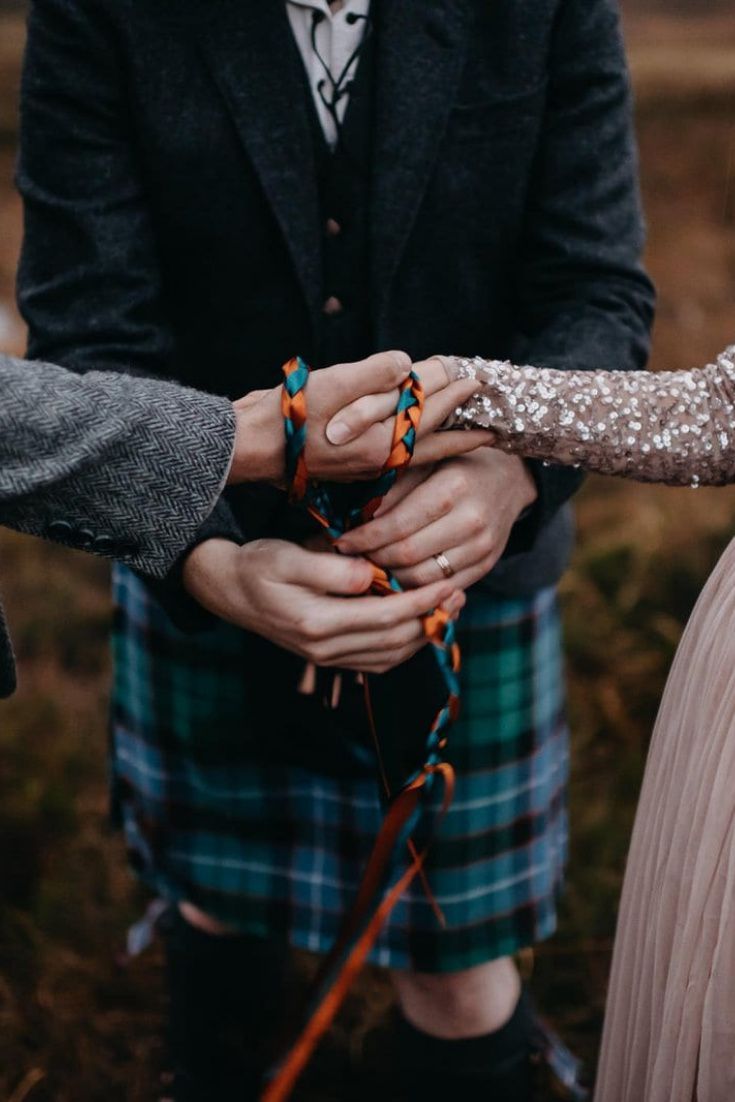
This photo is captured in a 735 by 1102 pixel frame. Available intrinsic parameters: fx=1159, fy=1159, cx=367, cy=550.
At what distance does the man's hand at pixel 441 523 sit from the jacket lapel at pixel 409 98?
0.90 feet

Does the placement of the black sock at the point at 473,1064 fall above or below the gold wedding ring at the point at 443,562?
below

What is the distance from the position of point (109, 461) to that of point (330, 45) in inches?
21.9

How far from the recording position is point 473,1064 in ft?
5.09

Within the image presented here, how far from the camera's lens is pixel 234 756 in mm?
1581

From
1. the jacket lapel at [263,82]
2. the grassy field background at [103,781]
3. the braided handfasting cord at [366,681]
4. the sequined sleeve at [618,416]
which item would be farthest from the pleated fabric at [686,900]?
the grassy field background at [103,781]

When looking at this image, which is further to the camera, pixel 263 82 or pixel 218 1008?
pixel 218 1008

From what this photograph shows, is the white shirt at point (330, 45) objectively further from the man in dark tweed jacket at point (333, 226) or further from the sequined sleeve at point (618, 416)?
the sequined sleeve at point (618, 416)

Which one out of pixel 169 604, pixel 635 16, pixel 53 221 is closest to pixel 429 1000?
pixel 169 604

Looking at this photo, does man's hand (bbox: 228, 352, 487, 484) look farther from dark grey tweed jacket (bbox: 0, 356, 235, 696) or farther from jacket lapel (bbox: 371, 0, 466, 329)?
jacket lapel (bbox: 371, 0, 466, 329)

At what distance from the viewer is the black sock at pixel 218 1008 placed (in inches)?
66.0

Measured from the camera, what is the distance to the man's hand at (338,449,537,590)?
3.76 feet

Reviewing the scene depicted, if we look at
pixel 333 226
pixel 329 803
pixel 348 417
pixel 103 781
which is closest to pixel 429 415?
pixel 348 417

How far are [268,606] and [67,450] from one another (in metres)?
0.25

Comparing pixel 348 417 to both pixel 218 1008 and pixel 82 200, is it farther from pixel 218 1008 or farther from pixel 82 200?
pixel 218 1008
